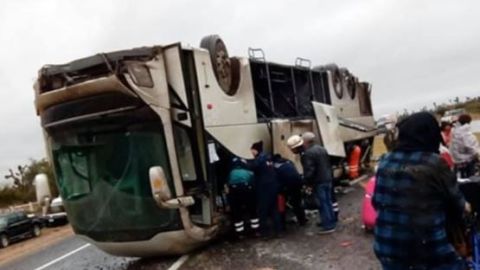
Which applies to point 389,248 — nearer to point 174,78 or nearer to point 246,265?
point 246,265

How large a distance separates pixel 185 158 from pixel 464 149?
5.08 m

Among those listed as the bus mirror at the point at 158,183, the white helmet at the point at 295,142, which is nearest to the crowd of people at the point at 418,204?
the bus mirror at the point at 158,183

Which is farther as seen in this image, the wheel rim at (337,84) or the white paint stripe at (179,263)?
the wheel rim at (337,84)

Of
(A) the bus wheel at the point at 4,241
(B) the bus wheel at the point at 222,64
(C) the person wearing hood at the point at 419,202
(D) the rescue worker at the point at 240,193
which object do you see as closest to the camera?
(C) the person wearing hood at the point at 419,202

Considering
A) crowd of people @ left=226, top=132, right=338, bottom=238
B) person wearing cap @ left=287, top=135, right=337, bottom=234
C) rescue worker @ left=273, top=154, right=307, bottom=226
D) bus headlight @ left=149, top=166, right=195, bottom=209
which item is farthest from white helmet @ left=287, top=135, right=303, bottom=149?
bus headlight @ left=149, top=166, right=195, bottom=209

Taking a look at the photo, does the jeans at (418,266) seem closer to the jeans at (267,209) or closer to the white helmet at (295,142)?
the jeans at (267,209)

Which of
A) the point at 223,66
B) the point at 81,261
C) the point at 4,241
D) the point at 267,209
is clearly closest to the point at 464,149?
the point at 267,209

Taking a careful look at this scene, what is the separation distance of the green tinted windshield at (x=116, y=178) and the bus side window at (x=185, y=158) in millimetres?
398

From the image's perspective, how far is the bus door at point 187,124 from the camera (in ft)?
26.7

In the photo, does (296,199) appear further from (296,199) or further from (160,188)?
(160,188)

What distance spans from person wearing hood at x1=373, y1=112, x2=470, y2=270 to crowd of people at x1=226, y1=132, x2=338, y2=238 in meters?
5.58

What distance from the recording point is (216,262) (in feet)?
27.4

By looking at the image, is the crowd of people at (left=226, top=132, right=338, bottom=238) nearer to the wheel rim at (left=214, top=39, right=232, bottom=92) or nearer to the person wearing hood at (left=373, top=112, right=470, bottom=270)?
the wheel rim at (left=214, top=39, right=232, bottom=92)

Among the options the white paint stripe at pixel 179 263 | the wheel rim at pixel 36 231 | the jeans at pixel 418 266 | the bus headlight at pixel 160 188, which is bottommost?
the wheel rim at pixel 36 231
